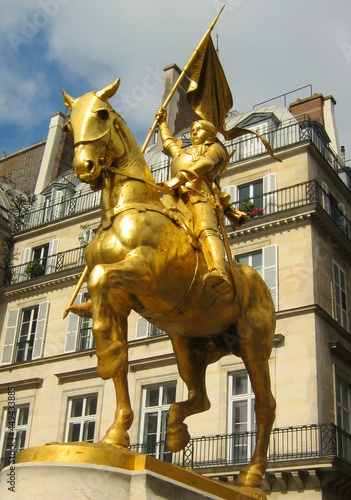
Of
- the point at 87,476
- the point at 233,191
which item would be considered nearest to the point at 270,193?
the point at 233,191

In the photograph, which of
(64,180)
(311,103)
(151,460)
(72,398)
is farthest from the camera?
(64,180)

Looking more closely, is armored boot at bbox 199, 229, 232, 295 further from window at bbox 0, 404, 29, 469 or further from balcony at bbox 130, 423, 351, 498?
window at bbox 0, 404, 29, 469

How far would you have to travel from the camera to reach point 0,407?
2628 cm

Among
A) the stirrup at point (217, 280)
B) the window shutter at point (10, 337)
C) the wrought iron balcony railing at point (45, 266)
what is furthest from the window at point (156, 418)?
the stirrup at point (217, 280)

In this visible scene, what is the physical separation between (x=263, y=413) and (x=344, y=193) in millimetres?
20134

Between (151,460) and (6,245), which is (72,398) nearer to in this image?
(6,245)

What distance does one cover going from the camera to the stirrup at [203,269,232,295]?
5777 millimetres

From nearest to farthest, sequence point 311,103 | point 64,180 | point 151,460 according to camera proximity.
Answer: point 151,460 → point 311,103 → point 64,180

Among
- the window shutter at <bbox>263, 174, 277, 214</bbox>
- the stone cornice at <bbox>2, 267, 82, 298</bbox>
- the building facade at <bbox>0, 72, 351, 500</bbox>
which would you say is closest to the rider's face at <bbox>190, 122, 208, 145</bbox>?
the building facade at <bbox>0, 72, 351, 500</bbox>

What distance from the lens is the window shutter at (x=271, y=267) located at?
21.4 meters

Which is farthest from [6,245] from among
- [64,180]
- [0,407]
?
[0,407]

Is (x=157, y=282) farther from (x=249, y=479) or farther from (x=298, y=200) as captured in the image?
(x=298, y=200)

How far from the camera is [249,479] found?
615 cm

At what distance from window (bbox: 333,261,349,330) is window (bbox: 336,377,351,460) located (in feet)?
6.58
